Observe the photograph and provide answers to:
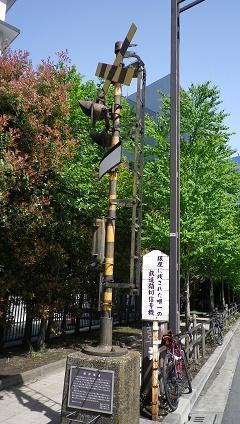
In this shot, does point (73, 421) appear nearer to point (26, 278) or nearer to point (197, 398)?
point (197, 398)

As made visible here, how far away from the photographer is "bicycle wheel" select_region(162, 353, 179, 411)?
22.5ft

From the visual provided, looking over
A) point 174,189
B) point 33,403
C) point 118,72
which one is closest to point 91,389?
point 33,403

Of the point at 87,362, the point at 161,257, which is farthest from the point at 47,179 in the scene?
the point at 87,362

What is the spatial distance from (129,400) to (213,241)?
10.7 meters

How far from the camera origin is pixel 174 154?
9352 millimetres

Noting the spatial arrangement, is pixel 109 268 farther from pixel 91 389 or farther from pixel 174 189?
pixel 174 189

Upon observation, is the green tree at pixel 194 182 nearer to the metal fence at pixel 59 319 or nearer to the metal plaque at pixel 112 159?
the metal fence at pixel 59 319

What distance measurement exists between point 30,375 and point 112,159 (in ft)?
18.7

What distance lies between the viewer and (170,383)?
7.23m

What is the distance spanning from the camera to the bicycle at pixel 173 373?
276 inches

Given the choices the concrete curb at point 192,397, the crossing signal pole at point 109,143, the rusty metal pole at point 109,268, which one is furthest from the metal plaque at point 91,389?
the concrete curb at point 192,397

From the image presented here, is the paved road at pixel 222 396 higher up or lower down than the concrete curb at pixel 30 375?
lower down

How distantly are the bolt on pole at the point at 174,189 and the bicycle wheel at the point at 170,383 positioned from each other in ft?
Answer: 4.02

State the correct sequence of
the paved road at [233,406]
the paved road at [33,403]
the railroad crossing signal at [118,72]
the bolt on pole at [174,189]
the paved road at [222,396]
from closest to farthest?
the railroad crossing signal at [118,72]
the paved road at [33,403]
the paved road at [233,406]
the paved road at [222,396]
the bolt on pole at [174,189]
